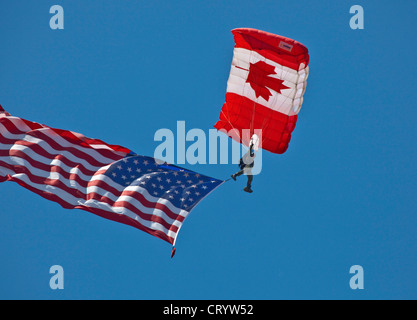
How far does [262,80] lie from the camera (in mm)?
26047

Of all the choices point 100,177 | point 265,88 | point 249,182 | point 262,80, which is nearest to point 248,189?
point 249,182

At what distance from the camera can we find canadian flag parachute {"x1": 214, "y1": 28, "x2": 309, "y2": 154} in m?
24.7

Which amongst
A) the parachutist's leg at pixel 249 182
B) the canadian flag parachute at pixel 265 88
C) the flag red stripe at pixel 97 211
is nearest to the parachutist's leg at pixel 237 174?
the parachutist's leg at pixel 249 182

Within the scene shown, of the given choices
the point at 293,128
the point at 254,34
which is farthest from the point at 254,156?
the point at 254,34

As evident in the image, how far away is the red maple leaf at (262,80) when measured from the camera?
25.6 m

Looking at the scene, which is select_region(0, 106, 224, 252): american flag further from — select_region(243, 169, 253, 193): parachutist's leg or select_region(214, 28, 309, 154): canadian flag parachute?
select_region(214, 28, 309, 154): canadian flag parachute

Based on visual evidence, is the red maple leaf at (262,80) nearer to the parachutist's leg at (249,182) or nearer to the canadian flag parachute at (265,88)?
the canadian flag parachute at (265,88)

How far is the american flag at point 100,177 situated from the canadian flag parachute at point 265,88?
2348 mm

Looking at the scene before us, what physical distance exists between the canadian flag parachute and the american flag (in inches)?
92.4

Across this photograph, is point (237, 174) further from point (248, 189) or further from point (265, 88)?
point (265, 88)

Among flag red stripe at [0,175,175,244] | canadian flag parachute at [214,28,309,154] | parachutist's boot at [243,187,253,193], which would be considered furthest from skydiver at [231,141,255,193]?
flag red stripe at [0,175,175,244]

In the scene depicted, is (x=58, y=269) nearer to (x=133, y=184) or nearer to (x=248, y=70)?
(x=133, y=184)

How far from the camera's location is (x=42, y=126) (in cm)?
2539

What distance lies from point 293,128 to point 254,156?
69.0 inches
